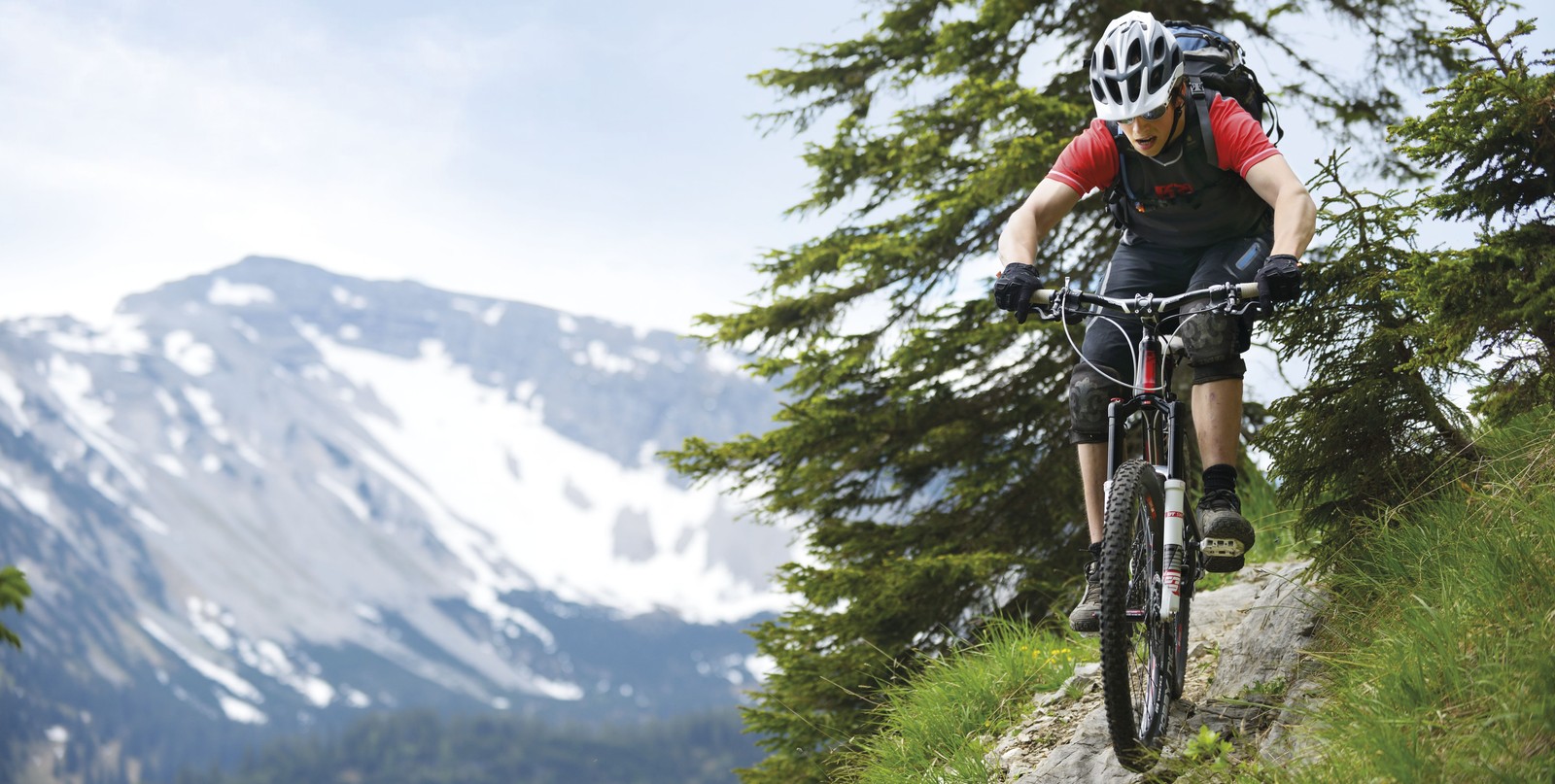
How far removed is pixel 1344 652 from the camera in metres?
4.54

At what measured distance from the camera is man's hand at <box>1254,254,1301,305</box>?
392cm

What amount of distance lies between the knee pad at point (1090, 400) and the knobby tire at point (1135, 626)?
1.28 ft

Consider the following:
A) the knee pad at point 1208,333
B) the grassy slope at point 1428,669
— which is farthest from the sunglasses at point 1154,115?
the grassy slope at point 1428,669

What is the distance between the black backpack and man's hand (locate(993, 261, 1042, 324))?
937mm

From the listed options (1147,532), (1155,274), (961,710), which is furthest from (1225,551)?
(961,710)

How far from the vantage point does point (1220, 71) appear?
190 inches

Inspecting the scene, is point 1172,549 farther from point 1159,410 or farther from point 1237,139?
point 1237,139

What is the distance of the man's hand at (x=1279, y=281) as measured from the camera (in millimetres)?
3916

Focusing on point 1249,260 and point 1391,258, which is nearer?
point 1249,260

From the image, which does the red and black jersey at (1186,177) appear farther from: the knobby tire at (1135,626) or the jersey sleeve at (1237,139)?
the knobby tire at (1135,626)

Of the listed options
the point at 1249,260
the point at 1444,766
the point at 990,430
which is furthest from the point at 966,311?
the point at 1444,766

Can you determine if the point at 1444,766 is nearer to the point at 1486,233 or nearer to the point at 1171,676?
the point at 1171,676

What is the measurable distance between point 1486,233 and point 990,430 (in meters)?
6.26

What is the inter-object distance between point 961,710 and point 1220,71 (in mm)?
2889
